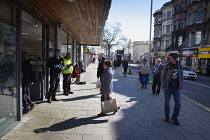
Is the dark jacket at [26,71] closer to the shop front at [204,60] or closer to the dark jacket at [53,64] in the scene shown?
the dark jacket at [53,64]

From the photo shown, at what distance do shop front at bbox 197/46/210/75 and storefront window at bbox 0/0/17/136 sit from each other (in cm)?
2372

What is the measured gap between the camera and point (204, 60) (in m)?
23.6

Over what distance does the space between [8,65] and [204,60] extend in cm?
2554

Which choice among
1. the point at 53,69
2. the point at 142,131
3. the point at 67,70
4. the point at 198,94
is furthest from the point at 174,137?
the point at 198,94

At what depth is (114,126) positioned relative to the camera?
4203 millimetres

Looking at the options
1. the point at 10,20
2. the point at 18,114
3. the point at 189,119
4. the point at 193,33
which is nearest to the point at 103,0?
the point at 10,20

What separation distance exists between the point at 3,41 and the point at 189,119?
17.1 feet

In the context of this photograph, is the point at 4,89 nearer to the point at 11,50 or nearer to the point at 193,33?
the point at 11,50

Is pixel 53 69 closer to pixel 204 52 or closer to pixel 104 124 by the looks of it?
pixel 104 124

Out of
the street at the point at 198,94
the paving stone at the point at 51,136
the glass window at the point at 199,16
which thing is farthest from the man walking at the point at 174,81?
the glass window at the point at 199,16

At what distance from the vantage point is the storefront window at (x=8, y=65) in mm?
3598

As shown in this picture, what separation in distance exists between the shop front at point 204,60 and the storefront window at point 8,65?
77.8 ft

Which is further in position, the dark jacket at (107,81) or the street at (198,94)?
the street at (198,94)

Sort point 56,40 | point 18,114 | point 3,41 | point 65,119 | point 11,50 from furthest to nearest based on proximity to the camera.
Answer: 1. point 56,40
2. point 65,119
3. point 18,114
4. point 11,50
5. point 3,41
